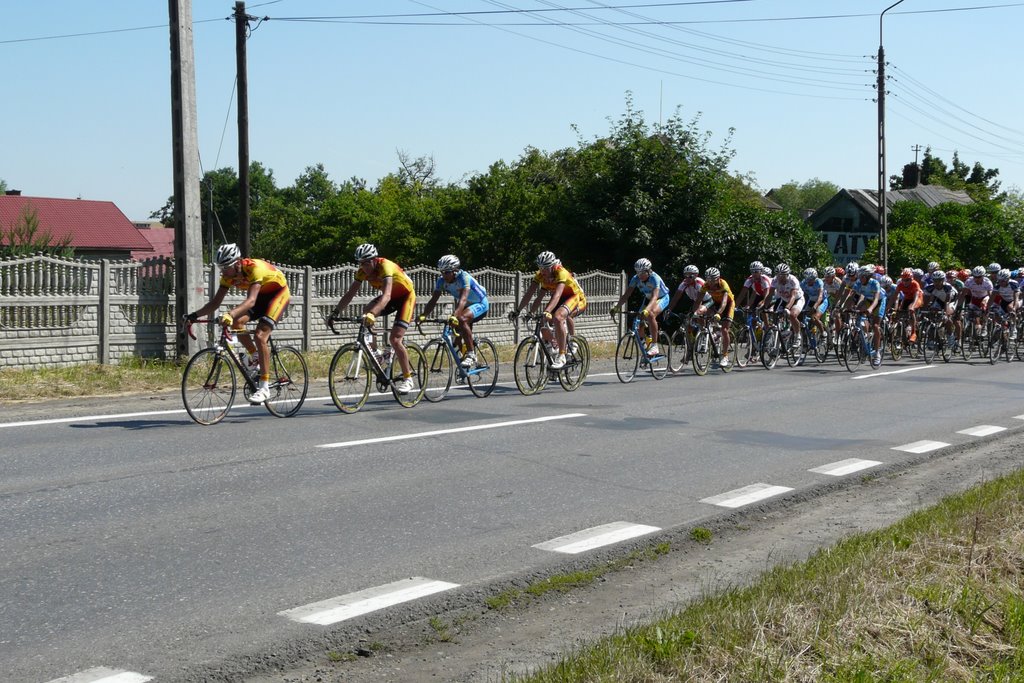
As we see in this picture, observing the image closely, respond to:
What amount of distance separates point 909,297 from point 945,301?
72.6 inches

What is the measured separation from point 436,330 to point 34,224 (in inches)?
751

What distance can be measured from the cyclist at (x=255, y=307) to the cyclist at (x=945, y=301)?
668 inches

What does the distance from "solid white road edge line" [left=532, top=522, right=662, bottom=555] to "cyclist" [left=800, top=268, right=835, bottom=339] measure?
51.0 ft

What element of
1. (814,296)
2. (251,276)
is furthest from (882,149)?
(251,276)

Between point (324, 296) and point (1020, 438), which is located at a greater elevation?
point (324, 296)

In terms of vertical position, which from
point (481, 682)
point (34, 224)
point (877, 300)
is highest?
point (34, 224)

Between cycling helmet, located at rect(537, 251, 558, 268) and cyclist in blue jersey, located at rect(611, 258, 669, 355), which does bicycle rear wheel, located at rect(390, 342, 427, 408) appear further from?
cyclist in blue jersey, located at rect(611, 258, 669, 355)

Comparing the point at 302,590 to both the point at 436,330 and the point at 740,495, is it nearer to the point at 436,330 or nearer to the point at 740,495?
the point at 740,495

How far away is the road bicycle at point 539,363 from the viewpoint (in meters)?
14.9

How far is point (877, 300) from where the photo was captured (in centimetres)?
2197

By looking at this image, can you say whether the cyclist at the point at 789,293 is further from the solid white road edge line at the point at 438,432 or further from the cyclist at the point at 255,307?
the cyclist at the point at 255,307

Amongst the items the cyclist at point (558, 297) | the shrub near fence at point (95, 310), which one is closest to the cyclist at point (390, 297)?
the cyclist at point (558, 297)

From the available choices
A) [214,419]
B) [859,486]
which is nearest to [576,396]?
[214,419]

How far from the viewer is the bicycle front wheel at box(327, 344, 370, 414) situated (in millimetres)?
12406
